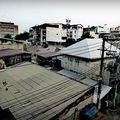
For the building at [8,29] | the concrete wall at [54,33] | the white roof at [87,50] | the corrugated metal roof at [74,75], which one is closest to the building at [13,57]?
the white roof at [87,50]

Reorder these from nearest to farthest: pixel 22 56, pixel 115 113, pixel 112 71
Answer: pixel 115 113, pixel 112 71, pixel 22 56

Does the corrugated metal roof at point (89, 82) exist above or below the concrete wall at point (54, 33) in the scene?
below

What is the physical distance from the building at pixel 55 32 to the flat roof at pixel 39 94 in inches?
1861

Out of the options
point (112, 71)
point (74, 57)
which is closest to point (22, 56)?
point (74, 57)

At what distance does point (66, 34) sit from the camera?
70250mm

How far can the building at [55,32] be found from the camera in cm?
6456

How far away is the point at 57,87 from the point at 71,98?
241 cm

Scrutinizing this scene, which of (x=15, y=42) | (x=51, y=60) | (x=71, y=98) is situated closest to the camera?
(x=71, y=98)

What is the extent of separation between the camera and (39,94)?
12875 mm

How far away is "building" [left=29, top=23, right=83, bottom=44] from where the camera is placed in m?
64.6

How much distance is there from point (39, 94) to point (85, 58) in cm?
946

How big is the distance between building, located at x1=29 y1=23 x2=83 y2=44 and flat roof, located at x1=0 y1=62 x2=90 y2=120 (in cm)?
4728

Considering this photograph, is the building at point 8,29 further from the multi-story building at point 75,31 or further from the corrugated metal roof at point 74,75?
the corrugated metal roof at point 74,75

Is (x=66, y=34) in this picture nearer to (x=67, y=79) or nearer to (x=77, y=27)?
(x=77, y=27)
